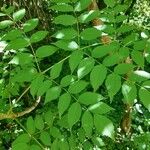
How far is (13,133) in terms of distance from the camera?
3.87 metres

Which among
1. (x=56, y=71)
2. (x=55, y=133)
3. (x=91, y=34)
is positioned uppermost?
(x=91, y=34)

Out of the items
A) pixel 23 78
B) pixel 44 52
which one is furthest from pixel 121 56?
pixel 23 78

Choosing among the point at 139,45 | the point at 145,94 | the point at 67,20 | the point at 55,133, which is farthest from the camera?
the point at 55,133

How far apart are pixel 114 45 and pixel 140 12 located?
5246 mm

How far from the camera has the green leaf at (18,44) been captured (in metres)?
1.54

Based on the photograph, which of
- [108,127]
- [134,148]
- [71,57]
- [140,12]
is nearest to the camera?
[108,127]

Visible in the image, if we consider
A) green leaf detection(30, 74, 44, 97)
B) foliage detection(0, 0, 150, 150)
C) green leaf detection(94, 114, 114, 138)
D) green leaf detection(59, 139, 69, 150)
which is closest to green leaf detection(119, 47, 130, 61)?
foliage detection(0, 0, 150, 150)

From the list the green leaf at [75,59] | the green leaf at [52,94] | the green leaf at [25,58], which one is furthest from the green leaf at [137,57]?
the green leaf at [25,58]

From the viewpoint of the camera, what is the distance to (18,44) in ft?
5.08

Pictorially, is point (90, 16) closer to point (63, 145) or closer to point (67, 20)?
point (67, 20)

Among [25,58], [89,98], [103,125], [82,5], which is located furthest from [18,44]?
[103,125]

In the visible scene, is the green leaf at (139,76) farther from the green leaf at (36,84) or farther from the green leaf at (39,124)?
the green leaf at (39,124)

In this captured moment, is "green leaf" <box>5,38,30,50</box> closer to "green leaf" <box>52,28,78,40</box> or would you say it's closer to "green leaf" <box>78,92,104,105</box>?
"green leaf" <box>52,28,78,40</box>

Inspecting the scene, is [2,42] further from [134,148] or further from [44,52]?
[134,148]
